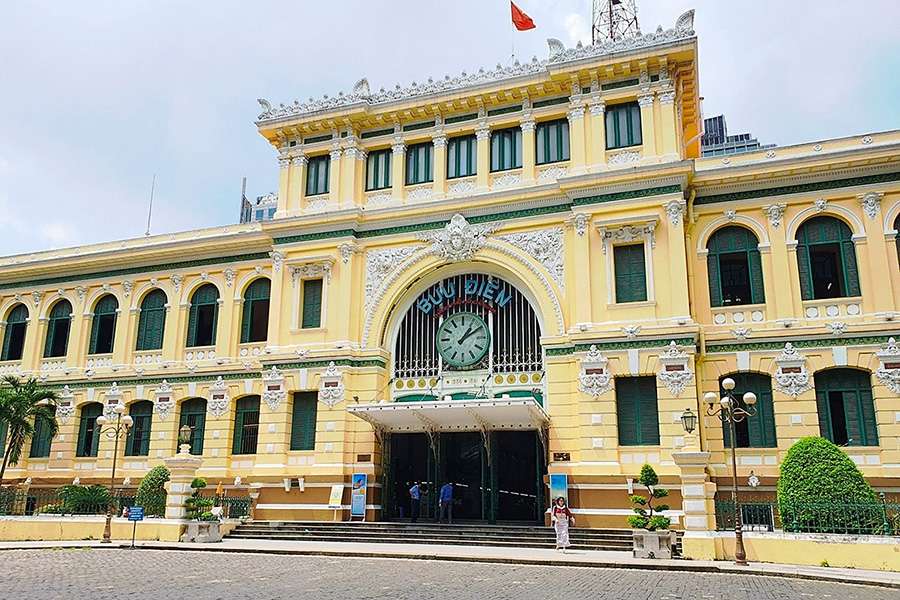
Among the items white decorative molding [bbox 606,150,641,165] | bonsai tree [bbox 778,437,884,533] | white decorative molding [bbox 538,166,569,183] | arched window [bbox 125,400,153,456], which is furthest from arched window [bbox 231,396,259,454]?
bonsai tree [bbox 778,437,884,533]

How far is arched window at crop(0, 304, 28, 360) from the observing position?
115 feet

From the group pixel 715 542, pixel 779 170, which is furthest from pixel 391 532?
pixel 779 170

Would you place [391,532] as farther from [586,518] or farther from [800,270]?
[800,270]

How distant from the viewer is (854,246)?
2375cm

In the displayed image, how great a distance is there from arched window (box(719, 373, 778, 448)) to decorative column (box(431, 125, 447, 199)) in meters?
12.1

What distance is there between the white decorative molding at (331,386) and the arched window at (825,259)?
1564 centimetres

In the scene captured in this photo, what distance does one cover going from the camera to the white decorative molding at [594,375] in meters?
23.8

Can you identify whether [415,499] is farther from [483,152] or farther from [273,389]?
[483,152]

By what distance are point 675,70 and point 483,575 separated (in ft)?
60.2

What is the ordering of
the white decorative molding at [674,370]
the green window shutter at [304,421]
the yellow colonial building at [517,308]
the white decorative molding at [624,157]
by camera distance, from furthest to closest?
the green window shutter at [304,421] → the white decorative molding at [624,157] → the yellow colonial building at [517,308] → the white decorative molding at [674,370]

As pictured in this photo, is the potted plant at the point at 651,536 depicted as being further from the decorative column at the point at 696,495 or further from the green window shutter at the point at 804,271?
the green window shutter at the point at 804,271

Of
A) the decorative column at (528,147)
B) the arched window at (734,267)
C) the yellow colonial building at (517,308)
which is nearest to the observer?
the yellow colonial building at (517,308)

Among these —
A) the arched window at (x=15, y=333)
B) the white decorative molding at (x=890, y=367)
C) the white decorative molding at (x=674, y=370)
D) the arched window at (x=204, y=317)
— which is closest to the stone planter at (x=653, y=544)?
the white decorative molding at (x=674, y=370)

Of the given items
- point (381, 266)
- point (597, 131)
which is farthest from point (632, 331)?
point (381, 266)
